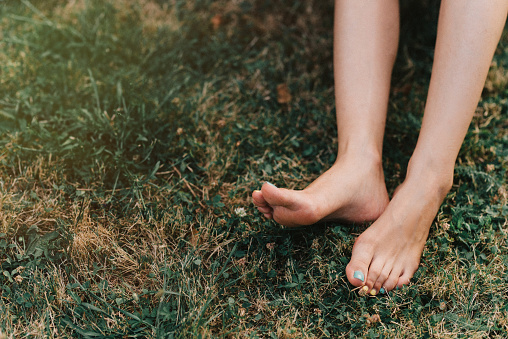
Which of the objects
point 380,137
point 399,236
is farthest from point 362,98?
point 399,236

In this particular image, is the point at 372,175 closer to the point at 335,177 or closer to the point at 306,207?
the point at 335,177

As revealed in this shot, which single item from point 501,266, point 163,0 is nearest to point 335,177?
point 501,266

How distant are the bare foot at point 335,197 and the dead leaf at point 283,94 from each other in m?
0.72

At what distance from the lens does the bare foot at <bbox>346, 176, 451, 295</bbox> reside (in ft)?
5.80

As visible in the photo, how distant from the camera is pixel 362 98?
1926 mm

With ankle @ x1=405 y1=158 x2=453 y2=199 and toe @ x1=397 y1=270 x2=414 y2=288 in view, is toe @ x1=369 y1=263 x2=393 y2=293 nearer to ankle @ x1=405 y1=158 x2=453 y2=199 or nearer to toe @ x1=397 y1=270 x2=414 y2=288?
toe @ x1=397 y1=270 x2=414 y2=288

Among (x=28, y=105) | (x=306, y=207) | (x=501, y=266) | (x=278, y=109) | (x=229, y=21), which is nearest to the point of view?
(x=306, y=207)

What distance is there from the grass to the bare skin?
112 mm

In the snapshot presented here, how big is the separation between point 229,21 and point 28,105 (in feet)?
4.40

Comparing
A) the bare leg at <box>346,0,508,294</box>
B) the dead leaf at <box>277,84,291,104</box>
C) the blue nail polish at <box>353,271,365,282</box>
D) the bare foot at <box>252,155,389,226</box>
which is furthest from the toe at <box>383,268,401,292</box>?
the dead leaf at <box>277,84,291,104</box>

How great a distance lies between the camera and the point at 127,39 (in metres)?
2.65

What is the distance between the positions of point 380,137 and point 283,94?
749 mm

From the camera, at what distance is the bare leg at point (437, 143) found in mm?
1711

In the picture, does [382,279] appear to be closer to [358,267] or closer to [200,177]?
[358,267]
